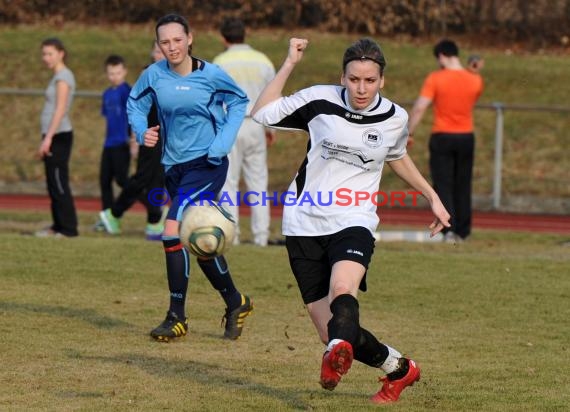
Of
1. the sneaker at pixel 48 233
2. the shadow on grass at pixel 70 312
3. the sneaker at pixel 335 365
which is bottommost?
the sneaker at pixel 48 233

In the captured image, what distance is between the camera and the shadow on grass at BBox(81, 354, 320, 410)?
7.41 m

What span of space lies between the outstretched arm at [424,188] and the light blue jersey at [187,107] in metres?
2.01

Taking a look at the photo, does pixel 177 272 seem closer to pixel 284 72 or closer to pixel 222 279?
pixel 222 279

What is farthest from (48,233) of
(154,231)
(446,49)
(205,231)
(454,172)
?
(205,231)

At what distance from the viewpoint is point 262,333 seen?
379 inches

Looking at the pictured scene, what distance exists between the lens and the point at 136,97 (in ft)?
30.4

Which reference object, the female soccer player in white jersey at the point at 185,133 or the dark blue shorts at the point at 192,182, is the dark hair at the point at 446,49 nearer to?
the female soccer player in white jersey at the point at 185,133

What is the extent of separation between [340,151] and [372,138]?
0.60 feet

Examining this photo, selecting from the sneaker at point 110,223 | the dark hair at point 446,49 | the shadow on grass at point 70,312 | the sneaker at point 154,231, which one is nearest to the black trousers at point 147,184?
the sneaker at point 154,231

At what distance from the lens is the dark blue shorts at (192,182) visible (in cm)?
916

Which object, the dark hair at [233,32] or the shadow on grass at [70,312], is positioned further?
the dark hair at [233,32]

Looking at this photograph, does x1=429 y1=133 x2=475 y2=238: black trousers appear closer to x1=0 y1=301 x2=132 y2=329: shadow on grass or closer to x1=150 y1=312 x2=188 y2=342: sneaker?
x1=0 y1=301 x2=132 y2=329: shadow on grass

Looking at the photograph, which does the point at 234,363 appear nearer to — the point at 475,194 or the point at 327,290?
the point at 327,290

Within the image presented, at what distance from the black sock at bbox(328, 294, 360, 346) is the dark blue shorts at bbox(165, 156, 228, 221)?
2.59 meters
